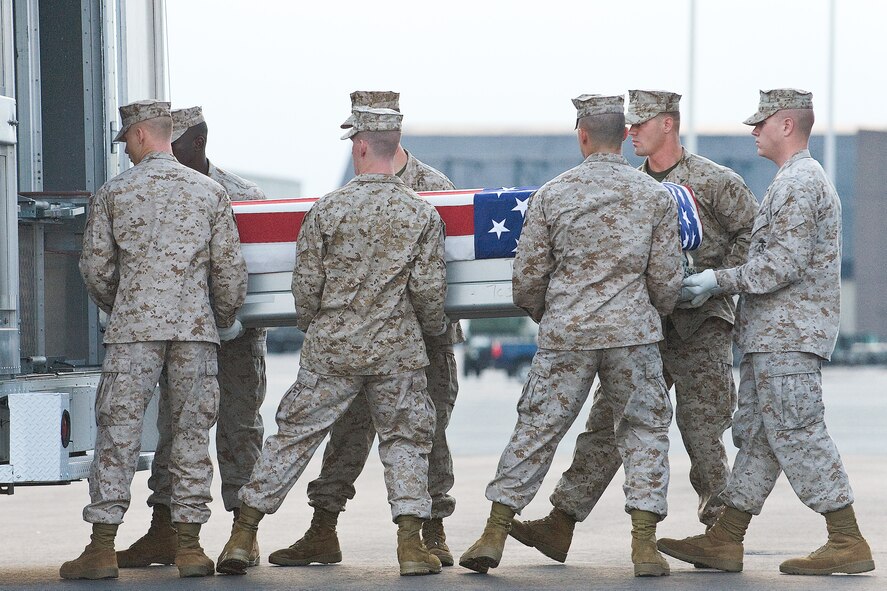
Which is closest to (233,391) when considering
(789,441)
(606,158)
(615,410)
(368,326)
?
(368,326)

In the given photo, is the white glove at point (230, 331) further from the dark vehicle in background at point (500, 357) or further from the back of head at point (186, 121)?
the dark vehicle in background at point (500, 357)

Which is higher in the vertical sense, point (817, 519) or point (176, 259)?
point (176, 259)

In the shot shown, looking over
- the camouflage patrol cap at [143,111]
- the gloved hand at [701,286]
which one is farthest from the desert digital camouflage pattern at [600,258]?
the camouflage patrol cap at [143,111]

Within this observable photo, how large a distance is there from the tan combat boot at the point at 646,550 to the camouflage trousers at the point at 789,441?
0.43 meters

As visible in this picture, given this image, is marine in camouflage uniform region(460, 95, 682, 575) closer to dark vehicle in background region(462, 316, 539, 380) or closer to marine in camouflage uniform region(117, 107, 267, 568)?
marine in camouflage uniform region(117, 107, 267, 568)

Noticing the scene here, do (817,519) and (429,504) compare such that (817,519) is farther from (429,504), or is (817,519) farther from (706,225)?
(429,504)

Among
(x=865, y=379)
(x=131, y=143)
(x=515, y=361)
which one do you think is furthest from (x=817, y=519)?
(x=865, y=379)

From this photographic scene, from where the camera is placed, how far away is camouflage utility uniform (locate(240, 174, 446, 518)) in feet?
19.3

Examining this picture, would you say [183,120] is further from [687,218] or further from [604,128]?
[687,218]

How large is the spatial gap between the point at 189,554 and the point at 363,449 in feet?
3.17

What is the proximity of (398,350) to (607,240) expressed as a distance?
95 centimetres

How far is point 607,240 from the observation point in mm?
5820

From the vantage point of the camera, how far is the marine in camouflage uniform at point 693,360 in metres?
6.41

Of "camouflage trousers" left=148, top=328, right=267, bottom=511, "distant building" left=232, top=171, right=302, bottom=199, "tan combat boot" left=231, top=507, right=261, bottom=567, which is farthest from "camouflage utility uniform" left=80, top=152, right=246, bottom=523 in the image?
"distant building" left=232, top=171, right=302, bottom=199
